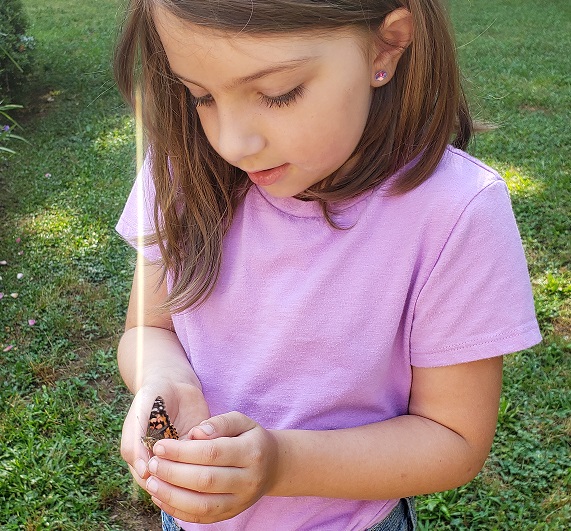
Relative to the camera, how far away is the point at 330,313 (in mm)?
1316

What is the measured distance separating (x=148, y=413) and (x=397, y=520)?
0.56 m

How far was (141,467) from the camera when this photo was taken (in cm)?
122

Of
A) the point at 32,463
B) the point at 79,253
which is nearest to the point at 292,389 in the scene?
the point at 32,463

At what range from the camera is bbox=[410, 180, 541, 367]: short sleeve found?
1239 mm

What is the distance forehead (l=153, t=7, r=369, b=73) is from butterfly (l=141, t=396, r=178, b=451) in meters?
0.58

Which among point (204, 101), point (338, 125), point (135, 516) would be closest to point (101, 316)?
point (135, 516)

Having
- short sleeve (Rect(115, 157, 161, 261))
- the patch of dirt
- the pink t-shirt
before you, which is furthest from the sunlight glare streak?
the patch of dirt

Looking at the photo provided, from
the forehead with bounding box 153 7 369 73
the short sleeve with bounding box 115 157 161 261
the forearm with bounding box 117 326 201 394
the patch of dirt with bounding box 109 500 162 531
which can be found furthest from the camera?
the patch of dirt with bounding box 109 500 162 531

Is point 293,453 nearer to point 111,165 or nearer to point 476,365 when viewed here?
point 476,365

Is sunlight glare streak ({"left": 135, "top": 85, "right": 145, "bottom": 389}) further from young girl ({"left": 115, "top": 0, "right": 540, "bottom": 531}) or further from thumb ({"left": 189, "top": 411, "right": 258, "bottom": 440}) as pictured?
thumb ({"left": 189, "top": 411, "right": 258, "bottom": 440})

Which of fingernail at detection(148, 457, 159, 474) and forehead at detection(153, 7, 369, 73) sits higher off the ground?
forehead at detection(153, 7, 369, 73)

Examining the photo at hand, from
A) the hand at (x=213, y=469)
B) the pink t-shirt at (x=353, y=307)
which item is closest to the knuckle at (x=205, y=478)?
the hand at (x=213, y=469)

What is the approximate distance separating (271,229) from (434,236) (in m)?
0.31

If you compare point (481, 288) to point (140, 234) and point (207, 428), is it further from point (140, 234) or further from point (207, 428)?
point (140, 234)
